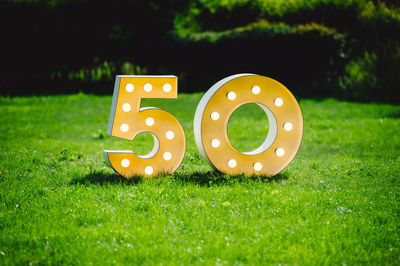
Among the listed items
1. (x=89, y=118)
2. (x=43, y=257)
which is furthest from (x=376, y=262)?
(x=89, y=118)

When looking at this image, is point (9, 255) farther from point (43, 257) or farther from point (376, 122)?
point (376, 122)

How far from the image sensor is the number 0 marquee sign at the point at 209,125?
19.6 feet

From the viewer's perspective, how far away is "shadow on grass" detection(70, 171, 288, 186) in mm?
5949

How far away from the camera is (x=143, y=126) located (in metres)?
6.01

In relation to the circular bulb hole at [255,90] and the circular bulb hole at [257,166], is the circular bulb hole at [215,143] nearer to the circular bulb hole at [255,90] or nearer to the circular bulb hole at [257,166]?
the circular bulb hole at [257,166]

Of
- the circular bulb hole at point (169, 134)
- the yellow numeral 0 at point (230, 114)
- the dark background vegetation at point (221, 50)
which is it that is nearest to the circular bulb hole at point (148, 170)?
the circular bulb hole at point (169, 134)

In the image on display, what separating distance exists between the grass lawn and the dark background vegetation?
820 centimetres

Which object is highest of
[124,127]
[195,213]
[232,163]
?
[124,127]

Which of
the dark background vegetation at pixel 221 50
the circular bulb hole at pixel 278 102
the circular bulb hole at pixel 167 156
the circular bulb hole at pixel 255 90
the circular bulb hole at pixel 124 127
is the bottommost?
the circular bulb hole at pixel 167 156

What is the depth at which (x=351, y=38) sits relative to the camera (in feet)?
54.7

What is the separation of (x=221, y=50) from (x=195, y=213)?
12.6 metres

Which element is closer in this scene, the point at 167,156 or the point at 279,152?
the point at 167,156

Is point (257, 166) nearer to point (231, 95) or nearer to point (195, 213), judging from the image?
point (231, 95)

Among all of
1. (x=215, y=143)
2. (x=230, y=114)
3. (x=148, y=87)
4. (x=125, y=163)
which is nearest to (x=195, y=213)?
(x=215, y=143)
